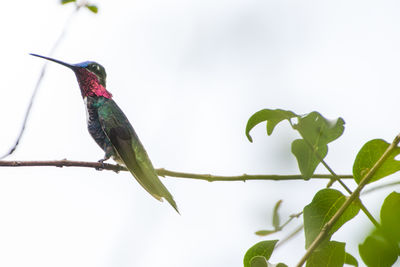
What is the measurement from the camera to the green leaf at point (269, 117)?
1.28m

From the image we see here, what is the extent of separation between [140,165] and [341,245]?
8.25ft

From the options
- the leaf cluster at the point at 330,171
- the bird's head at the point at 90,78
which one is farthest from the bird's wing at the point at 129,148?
the leaf cluster at the point at 330,171

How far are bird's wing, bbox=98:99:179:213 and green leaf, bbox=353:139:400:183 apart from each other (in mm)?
1508

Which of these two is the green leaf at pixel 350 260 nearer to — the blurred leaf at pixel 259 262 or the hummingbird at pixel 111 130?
the blurred leaf at pixel 259 262

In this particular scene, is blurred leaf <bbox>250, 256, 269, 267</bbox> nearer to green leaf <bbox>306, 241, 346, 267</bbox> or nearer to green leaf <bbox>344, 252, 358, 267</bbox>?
green leaf <bbox>306, 241, 346, 267</bbox>

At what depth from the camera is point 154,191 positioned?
3248mm

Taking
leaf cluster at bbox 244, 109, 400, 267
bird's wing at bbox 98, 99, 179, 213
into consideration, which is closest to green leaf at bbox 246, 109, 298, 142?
leaf cluster at bbox 244, 109, 400, 267

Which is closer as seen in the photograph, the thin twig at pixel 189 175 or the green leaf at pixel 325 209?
the green leaf at pixel 325 209

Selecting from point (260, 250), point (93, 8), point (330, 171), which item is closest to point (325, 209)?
point (330, 171)

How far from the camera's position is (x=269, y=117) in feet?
4.41

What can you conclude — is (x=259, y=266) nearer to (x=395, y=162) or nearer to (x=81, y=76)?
(x=395, y=162)

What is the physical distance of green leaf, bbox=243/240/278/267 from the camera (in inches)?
55.7

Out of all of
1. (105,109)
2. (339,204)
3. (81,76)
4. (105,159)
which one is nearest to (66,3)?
(339,204)

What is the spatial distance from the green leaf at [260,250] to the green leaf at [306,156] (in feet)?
0.74
